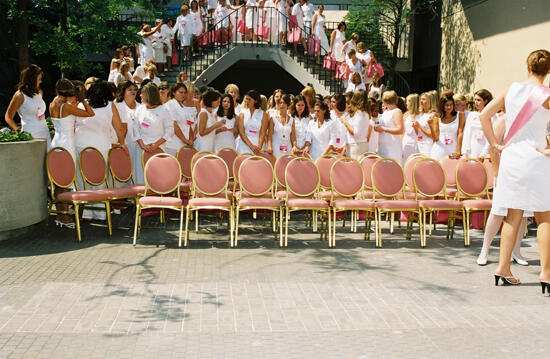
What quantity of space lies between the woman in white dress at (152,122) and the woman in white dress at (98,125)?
350mm

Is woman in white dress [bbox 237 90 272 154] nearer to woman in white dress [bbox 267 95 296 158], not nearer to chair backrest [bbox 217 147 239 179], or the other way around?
woman in white dress [bbox 267 95 296 158]

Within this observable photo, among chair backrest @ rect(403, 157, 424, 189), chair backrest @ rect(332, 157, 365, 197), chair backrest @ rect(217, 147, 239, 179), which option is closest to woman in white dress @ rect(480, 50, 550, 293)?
chair backrest @ rect(332, 157, 365, 197)

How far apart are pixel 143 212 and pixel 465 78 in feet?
44.3

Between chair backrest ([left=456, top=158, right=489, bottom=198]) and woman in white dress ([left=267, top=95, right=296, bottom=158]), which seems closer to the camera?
chair backrest ([left=456, top=158, right=489, bottom=198])

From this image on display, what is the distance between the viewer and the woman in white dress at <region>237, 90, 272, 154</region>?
33.0ft

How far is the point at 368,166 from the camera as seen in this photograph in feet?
30.2

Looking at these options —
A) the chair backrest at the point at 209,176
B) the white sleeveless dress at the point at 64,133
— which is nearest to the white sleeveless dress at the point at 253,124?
the chair backrest at the point at 209,176

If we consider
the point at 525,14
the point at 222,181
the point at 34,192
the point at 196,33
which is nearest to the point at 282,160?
the point at 222,181

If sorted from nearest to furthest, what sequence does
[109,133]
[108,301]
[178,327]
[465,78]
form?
[178,327]
[108,301]
[109,133]
[465,78]

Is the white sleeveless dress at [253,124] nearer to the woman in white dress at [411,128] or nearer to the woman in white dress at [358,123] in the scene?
the woman in white dress at [358,123]

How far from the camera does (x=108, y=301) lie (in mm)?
5562

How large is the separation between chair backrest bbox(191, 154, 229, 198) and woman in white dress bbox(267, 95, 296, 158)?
199 centimetres

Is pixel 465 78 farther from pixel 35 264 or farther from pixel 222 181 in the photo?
pixel 35 264

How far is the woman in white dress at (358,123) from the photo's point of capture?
10.0m
